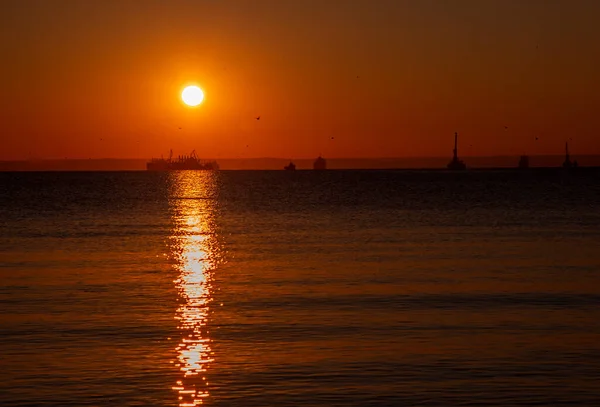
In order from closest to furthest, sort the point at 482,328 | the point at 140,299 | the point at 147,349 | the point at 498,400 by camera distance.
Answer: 1. the point at 498,400
2. the point at 147,349
3. the point at 482,328
4. the point at 140,299

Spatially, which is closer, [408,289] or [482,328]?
[482,328]

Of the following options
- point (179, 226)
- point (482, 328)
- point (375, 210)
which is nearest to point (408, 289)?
point (482, 328)

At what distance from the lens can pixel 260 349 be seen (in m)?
23.3

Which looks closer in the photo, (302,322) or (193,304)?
(302,322)

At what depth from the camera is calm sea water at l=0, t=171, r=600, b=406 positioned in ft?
65.1

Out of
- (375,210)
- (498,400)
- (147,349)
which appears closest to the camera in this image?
(498,400)

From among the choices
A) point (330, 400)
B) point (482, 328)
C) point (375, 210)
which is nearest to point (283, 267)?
point (482, 328)

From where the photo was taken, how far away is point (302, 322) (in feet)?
87.7

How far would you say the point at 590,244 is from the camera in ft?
167

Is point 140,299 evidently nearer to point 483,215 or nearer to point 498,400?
point 498,400

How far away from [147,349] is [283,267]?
1783 cm

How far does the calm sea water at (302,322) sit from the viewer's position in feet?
65.1

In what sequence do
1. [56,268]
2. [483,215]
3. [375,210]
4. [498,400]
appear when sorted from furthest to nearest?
[375,210], [483,215], [56,268], [498,400]

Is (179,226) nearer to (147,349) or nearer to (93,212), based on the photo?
(93,212)
